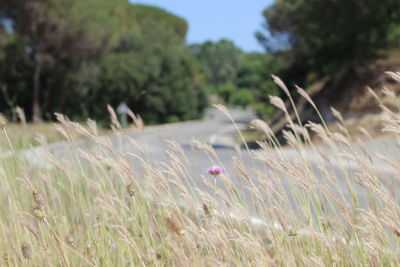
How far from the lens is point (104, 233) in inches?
103

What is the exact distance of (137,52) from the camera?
1508 inches

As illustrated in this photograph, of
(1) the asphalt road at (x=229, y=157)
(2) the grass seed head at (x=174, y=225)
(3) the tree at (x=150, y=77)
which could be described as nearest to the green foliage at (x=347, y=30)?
(1) the asphalt road at (x=229, y=157)

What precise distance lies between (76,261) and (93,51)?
28.7 meters

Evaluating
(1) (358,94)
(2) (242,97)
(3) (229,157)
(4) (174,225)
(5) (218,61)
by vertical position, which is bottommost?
(2) (242,97)

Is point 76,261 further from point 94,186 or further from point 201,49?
point 201,49

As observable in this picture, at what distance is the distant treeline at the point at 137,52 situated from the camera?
1719 centimetres

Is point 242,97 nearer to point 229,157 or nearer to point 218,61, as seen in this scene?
point 218,61

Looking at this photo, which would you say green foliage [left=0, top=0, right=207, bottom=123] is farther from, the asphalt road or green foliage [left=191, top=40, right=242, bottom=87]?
green foliage [left=191, top=40, right=242, bottom=87]

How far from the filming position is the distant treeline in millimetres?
17188

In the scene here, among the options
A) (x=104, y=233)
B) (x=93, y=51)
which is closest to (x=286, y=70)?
(x=93, y=51)

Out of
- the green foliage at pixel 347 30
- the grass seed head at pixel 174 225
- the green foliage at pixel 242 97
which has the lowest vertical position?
the green foliage at pixel 242 97

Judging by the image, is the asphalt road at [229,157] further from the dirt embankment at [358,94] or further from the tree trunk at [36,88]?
the tree trunk at [36,88]

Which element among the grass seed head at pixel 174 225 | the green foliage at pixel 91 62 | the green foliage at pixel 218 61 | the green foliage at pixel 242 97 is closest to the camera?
the grass seed head at pixel 174 225

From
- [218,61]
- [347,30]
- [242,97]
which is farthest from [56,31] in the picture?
[218,61]
